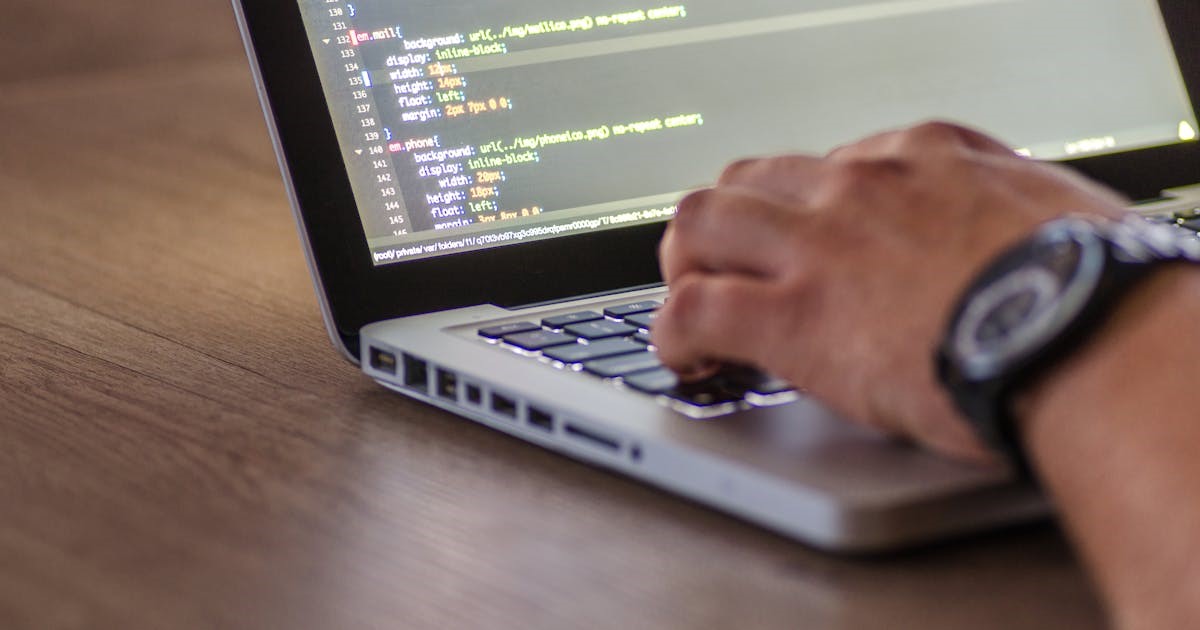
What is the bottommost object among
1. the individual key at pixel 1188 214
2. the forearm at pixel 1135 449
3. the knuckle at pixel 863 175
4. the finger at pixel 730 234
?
the individual key at pixel 1188 214

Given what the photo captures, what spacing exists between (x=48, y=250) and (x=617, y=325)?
52 centimetres

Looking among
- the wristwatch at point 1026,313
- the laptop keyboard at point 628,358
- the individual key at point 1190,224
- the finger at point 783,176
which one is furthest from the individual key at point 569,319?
the individual key at point 1190,224

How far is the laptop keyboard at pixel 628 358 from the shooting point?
50 centimetres

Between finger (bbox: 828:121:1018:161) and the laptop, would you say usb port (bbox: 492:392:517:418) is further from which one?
finger (bbox: 828:121:1018:161)

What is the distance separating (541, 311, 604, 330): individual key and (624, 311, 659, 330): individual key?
1 cm

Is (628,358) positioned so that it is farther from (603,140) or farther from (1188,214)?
(1188,214)

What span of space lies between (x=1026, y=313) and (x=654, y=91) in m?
0.35

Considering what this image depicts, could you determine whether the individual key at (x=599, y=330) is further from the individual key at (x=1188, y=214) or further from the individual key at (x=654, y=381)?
the individual key at (x=1188, y=214)

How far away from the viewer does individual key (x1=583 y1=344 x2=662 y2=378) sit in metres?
0.54

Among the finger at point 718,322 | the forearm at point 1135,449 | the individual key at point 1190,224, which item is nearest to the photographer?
the forearm at point 1135,449

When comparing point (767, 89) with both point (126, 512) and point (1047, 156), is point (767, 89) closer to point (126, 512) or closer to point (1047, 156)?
point (1047, 156)

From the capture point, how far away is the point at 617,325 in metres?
0.61

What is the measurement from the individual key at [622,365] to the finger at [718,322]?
13 millimetres

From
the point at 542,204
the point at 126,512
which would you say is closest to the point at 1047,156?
the point at 542,204
